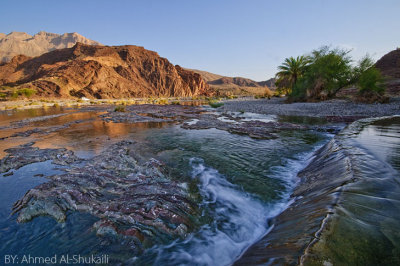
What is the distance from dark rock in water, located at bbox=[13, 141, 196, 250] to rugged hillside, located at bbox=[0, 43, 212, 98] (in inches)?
2570

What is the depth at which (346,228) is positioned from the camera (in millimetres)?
2035

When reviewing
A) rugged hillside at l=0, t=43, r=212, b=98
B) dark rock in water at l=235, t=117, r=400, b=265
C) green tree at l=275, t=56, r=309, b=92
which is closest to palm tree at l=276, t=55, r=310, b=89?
green tree at l=275, t=56, r=309, b=92

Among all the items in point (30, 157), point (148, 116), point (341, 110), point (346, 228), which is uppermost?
point (341, 110)

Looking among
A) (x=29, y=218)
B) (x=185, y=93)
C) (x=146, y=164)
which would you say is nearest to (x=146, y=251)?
(x=29, y=218)

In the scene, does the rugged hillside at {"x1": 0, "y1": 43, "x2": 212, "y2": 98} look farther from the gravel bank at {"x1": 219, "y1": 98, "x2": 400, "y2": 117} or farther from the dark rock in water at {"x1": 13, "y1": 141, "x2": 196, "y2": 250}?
the dark rock in water at {"x1": 13, "y1": 141, "x2": 196, "y2": 250}

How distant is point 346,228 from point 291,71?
4134 cm

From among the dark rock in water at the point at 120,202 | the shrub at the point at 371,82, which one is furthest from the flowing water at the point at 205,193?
the shrub at the point at 371,82

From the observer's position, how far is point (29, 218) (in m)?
3.19

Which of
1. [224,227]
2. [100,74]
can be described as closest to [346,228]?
[224,227]

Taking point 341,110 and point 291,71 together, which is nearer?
point 341,110

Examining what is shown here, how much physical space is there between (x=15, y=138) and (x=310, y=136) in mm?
15152

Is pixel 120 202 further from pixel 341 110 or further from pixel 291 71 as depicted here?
pixel 291 71

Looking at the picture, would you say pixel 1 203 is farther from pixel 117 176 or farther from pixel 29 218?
pixel 117 176

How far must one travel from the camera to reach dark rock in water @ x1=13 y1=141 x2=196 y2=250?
294cm
